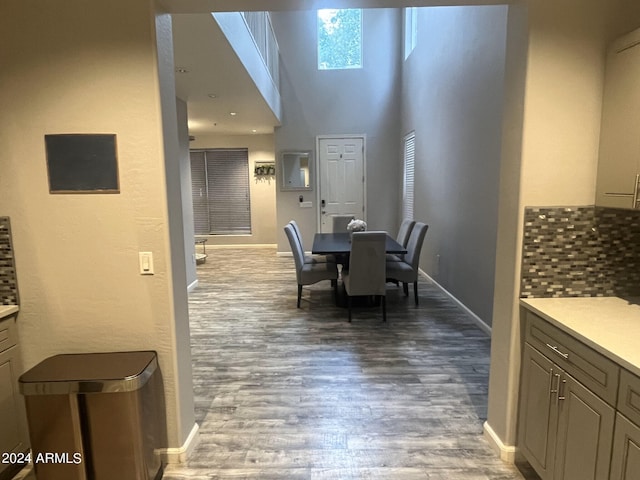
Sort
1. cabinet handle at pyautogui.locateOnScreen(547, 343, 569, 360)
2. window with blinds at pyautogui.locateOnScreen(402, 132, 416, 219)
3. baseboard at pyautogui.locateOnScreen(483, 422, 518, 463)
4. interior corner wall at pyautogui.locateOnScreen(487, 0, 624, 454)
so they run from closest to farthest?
cabinet handle at pyautogui.locateOnScreen(547, 343, 569, 360) → interior corner wall at pyautogui.locateOnScreen(487, 0, 624, 454) → baseboard at pyautogui.locateOnScreen(483, 422, 518, 463) → window with blinds at pyautogui.locateOnScreen(402, 132, 416, 219)

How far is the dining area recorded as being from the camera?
148 inches

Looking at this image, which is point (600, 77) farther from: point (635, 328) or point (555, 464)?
point (555, 464)

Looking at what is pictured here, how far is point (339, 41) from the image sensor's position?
7387 millimetres

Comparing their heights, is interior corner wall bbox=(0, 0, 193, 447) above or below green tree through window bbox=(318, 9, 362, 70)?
below

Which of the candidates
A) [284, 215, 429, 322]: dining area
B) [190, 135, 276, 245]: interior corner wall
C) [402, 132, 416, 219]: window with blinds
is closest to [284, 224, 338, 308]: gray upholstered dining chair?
[284, 215, 429, 322]: dining area

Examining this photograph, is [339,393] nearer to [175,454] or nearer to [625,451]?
[175,454]

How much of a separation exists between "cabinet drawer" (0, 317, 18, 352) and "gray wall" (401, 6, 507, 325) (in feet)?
11.5

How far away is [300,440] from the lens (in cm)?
216

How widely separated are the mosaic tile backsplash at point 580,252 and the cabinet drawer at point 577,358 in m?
0.21

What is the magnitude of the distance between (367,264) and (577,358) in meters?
2.41

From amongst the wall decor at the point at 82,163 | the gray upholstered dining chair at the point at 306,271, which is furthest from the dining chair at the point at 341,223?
the wall decor at the point at 82,163

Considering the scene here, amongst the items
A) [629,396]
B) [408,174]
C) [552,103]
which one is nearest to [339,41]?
[408,174]

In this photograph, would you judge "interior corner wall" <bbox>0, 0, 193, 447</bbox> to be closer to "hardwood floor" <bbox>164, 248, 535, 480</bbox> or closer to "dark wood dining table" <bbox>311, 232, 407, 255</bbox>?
"hardwood floor" <bbox>164, 248, 535, 480</bbox>

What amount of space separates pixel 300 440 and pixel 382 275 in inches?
79.1
